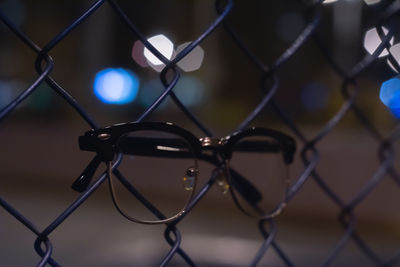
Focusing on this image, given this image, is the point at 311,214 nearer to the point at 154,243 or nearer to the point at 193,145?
the point at 154,243

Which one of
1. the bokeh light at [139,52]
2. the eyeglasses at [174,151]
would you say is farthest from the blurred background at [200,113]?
the eyeglasses at [174,151]

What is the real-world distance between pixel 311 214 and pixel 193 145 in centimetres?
244

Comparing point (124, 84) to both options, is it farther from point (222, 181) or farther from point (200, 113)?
point (222, 181)

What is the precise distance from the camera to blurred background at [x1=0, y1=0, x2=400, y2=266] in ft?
5.78

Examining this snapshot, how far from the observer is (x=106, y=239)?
228cm

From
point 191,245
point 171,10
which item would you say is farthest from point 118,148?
point 171,10

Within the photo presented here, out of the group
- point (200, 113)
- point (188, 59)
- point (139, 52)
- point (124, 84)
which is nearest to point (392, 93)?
point (188, 59)

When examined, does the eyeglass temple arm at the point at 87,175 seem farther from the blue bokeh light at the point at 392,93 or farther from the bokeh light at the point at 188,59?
the blue bokeh light at the point at 392,93

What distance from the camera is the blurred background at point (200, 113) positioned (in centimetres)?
176

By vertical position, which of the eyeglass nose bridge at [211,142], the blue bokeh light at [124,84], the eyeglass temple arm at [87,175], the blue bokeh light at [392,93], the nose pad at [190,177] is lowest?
the blue bokeh light at [392,93]

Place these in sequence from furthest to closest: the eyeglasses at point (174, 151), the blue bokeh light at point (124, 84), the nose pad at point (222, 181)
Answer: the blue bokeh light at point (124, 84)
the nose pad at point (222, 181)
the eyeglasses at point (174, 151)

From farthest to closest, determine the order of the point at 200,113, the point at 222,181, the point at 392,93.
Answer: the point at 200,113, the point at 392,93, the point at 222,181

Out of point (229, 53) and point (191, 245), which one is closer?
point (191, 245)

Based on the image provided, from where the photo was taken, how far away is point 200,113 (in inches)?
177
